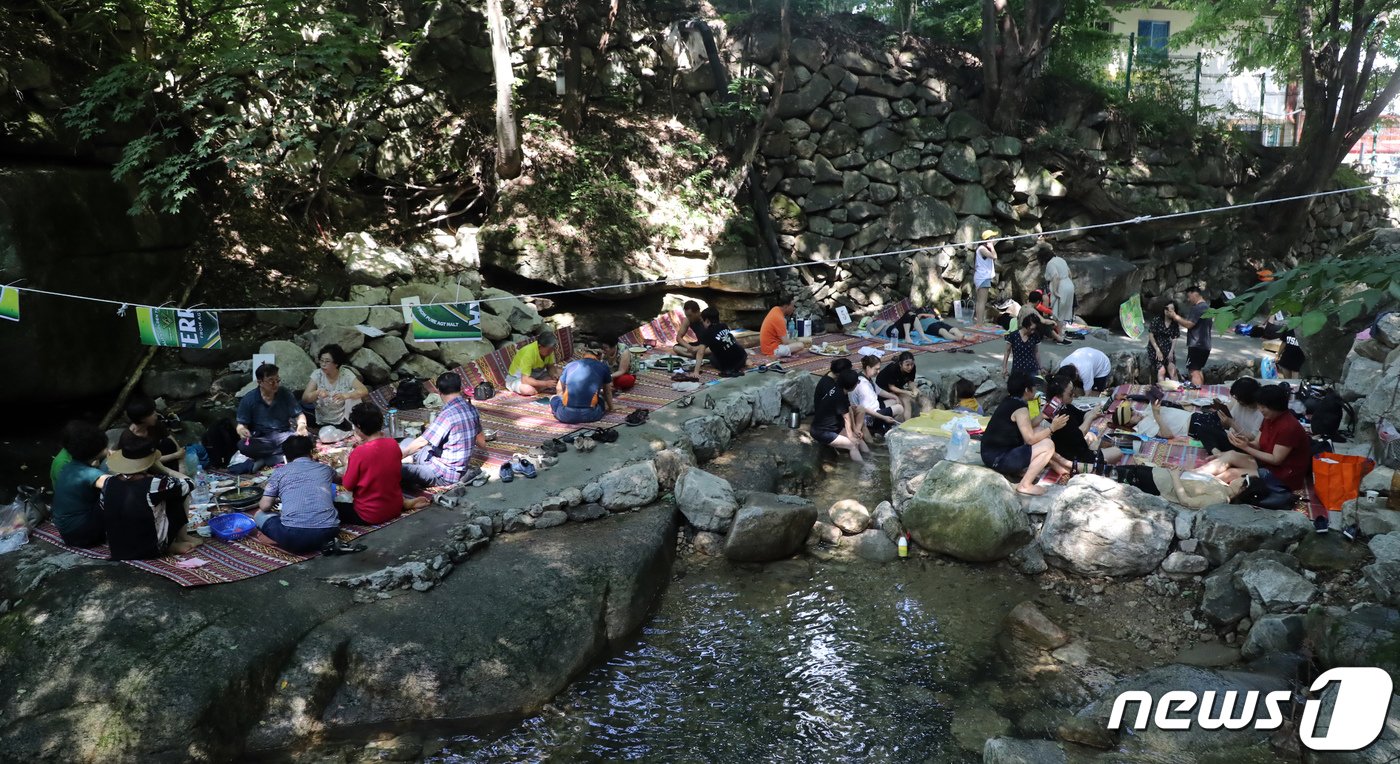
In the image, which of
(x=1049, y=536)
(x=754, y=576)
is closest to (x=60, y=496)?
(x=754, y=576)

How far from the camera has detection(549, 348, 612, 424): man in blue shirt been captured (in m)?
10.1

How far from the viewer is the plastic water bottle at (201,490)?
7716mm

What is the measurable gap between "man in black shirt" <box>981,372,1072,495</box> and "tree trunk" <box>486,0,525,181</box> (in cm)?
829

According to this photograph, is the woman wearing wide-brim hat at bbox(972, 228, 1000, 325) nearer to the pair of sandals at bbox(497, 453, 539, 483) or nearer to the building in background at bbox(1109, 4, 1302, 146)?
the building in background at bbox(1109, 4, 1302, 146)

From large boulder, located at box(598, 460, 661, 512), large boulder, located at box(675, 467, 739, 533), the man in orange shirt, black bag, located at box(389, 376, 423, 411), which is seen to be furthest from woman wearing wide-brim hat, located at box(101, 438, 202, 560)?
the man in orange shirt

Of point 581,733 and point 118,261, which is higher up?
point 118,261

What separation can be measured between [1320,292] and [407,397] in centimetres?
879

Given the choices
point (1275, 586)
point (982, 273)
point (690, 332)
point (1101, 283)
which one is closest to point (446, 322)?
point (690, 332)

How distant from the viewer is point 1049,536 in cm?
816

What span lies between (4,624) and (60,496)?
1128 millimetres

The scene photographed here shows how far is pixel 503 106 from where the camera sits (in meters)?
13.2

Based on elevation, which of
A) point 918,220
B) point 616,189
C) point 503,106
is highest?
point 503,106

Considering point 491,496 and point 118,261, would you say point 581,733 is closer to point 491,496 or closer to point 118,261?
point 491,496

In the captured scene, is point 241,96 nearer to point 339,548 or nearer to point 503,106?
point 503,106
